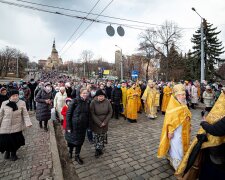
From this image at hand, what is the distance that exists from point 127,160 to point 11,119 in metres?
3.13

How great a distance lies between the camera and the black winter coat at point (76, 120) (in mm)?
4176

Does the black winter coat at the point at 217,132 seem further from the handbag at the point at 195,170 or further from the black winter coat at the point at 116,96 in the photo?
the black winter coat at the point at 116,96

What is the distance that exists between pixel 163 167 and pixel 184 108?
1.59m

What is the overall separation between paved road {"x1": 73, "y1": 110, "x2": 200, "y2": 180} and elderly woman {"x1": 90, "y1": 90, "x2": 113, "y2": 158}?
0.45 m

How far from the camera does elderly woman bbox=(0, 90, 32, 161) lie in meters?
4.28

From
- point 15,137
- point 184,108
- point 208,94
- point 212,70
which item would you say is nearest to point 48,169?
point 15,137

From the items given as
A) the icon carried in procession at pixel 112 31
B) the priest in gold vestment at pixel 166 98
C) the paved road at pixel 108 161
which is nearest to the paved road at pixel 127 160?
the paved road at pixel 108 161

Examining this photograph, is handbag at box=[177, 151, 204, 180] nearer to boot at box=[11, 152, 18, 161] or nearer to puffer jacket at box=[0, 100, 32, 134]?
puffer jacket at box=[0, 100, 32, 134]

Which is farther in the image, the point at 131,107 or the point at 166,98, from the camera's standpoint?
the point at 166,98

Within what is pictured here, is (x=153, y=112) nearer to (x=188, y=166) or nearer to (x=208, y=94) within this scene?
(x=208, y=94)

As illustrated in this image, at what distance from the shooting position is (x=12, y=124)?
4.34m

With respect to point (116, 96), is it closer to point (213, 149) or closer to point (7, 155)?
point (7, 155)

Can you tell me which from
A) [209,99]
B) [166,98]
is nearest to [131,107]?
[166,98]

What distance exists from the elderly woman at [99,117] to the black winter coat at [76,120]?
0.34 m
